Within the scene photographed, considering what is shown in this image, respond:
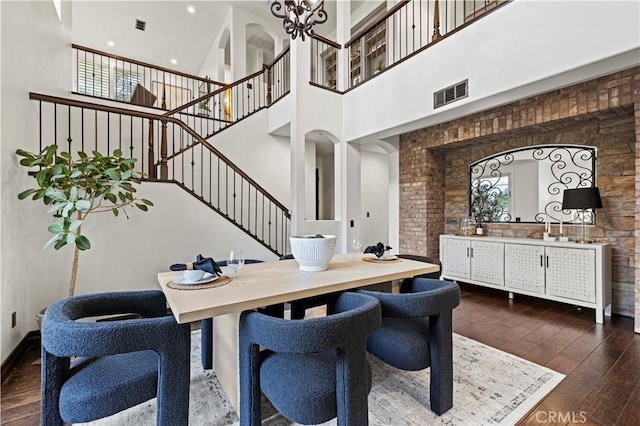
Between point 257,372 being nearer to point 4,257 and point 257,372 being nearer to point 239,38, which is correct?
point 4,257

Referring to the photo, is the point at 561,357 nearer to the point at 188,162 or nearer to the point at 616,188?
the point at 616,188

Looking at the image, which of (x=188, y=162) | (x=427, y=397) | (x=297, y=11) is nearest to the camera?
(x=427, y=397)

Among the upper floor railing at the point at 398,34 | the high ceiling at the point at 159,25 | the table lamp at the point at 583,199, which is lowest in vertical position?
the table lamp at the point at 583,199

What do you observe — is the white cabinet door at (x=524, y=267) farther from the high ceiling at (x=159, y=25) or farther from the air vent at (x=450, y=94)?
the high ceiling at (x=159, y=25)

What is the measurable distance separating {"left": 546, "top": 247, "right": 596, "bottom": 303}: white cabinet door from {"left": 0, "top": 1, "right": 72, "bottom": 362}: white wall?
5.15m

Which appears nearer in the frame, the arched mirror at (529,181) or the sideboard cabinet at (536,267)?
the sideboard cabinet at (536,267)

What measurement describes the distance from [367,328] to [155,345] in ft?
2.87

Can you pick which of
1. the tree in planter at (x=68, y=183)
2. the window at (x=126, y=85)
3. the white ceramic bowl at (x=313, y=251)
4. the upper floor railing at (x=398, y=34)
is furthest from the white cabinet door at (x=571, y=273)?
the window at (x=126, y=85)

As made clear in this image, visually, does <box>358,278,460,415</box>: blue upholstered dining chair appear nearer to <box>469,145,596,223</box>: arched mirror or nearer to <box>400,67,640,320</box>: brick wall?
<box>400,67,640,320</box>: brick wall

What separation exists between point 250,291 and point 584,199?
3759mm

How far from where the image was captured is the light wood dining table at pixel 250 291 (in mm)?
1263

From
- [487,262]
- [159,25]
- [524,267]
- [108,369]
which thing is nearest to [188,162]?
[108,369]

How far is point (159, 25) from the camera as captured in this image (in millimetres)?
7344

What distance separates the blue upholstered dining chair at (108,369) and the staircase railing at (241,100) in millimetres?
4922
